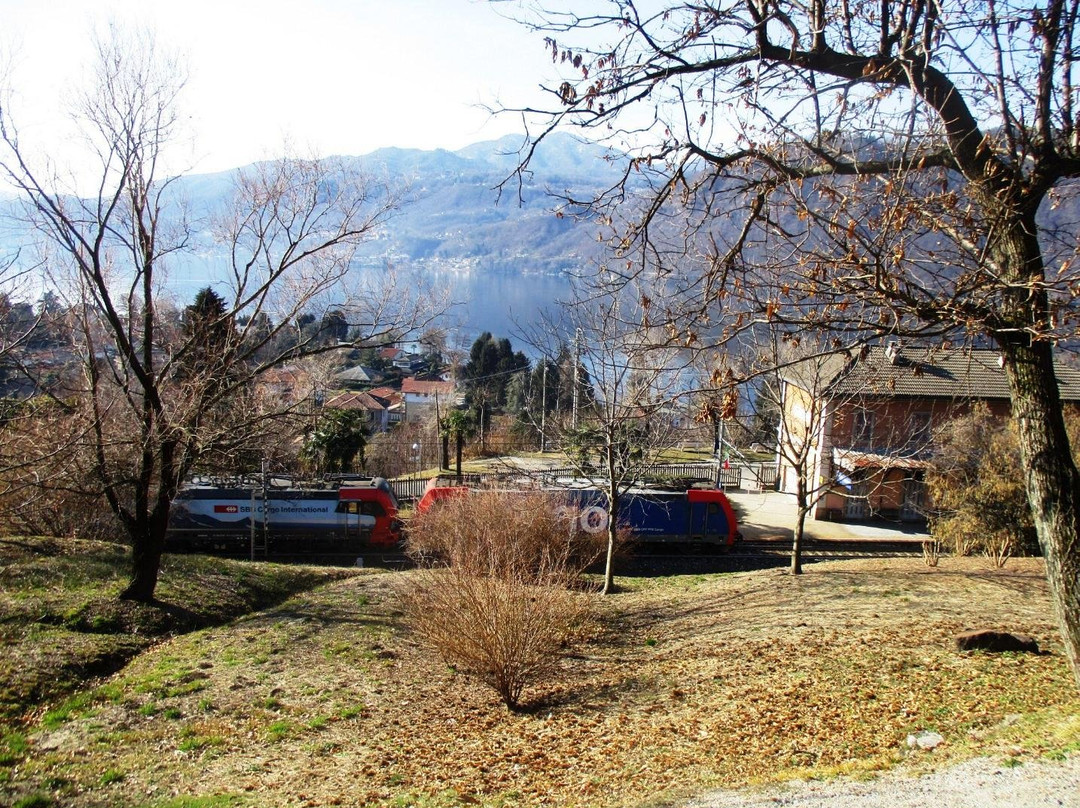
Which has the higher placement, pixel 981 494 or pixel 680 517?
pixel 981 494

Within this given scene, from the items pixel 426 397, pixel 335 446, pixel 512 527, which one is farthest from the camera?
pixel 426 397

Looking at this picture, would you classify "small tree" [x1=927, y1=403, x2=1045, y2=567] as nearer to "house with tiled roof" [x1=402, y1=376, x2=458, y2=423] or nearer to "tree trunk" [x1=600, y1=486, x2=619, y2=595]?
"tree trunk" [x1=600, y1=486, x2=619, y2=595]

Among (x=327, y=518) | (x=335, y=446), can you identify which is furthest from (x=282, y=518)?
(x=335, y=446)

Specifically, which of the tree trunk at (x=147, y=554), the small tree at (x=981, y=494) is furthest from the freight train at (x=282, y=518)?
the small tree at (x=981, y=494)

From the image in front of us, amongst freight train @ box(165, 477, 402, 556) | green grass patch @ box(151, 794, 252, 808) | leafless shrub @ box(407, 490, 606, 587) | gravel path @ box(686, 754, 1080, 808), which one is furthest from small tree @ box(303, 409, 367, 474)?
gravel path @ box(686, 754, 1080, 808)

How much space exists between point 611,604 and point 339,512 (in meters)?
11.4

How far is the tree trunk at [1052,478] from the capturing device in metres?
5.48

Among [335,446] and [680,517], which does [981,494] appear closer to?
[680,517]

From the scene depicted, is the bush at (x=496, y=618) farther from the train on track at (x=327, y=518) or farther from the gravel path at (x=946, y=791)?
the train on track at (x=327, y=518)

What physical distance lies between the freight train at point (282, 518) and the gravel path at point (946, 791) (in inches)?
698

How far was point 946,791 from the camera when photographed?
5625 millimetres

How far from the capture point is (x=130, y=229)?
12.1 m

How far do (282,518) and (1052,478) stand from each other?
21.4 metres

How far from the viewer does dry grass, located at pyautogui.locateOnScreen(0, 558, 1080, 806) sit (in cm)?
694
